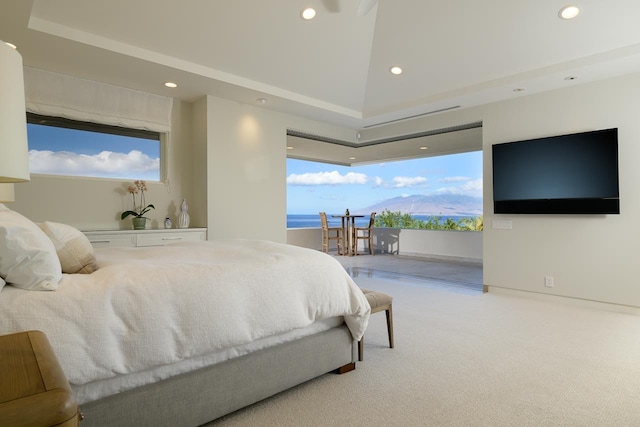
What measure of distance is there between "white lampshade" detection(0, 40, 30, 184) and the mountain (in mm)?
12540

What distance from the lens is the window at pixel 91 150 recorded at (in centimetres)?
393

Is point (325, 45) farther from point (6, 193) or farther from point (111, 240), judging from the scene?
point (6, 193)

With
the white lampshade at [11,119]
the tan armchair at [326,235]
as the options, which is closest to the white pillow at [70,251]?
the white lampshade at [11,119]

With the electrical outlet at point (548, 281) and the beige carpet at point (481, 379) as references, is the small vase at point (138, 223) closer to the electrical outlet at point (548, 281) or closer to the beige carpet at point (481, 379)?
the beige carpet at point (481, 379)

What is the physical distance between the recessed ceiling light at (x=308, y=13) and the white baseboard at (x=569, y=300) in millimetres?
3851

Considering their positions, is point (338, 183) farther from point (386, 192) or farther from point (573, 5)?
point (573, 5)

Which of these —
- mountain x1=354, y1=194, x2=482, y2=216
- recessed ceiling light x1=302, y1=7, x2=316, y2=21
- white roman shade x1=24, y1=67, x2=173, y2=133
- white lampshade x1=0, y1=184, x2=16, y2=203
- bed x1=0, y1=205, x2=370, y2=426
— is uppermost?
recessed ceiling light x1=302, y1=7, x2=316, y2=21

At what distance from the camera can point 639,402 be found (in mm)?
2037

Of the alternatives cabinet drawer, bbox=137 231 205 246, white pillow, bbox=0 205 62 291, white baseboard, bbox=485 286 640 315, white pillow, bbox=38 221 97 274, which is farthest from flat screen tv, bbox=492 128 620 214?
white pillow, bbox=0 205 62 291

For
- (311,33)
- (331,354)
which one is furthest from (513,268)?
(311,33)

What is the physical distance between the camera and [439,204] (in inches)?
549

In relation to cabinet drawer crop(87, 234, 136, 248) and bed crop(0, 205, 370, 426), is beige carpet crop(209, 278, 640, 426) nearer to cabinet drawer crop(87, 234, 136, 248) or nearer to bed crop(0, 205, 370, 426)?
bed crop(0, 205, 370, 426)

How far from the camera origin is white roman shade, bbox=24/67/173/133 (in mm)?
3709

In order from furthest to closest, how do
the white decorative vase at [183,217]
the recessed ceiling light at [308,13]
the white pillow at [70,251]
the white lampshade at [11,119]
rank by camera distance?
the white decorative vase at [183,217] → the recessed ceiling light at [308,13] → the white pillow at [70,251] → the white lampshade at [11,119]
